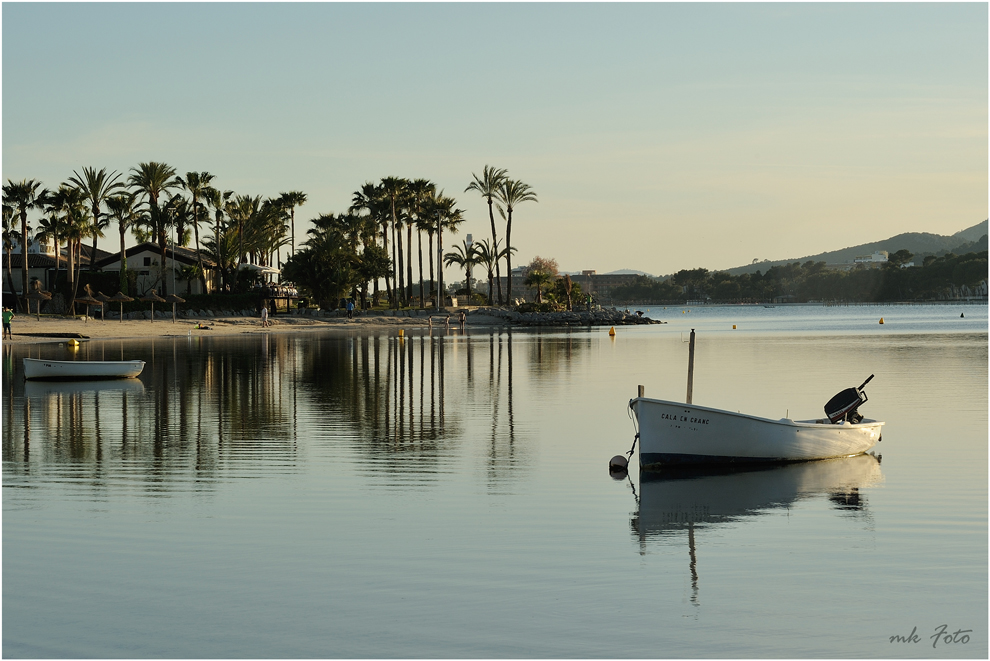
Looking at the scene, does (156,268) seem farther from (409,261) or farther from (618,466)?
(618,466)

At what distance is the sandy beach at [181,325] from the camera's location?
65.8 metres

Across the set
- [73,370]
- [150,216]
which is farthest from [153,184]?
[73,370]

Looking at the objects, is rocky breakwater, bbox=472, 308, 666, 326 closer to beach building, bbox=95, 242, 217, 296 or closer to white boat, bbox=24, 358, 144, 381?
beach building, bbox=95, 242, 217, 296

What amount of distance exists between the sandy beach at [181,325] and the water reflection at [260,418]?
23.8 metres

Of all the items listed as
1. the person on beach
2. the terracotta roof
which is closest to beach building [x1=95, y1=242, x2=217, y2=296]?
the terracotta roof

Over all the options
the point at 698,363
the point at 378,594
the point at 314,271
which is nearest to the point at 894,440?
the point at 378,594

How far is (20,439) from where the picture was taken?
1970 cm

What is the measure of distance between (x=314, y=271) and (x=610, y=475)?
289 ft

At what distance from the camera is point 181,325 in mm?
78562

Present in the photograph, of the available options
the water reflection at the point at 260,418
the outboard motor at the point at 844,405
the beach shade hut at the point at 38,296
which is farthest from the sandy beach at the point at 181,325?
the outboard motor at the point at 844,405

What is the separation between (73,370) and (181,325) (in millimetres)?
48016

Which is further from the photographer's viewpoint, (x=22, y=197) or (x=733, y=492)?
(x=22, y=197)

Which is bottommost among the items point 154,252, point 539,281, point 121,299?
point 121,299

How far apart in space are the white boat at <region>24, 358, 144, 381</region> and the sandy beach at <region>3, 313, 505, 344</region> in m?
30.7
